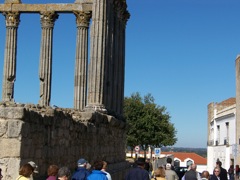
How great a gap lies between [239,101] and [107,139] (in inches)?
776

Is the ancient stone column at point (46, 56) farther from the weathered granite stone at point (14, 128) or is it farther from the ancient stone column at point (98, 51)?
the weathered granite stone at point (14, 128)

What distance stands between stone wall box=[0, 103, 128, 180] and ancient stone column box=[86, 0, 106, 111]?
4815 millimetres

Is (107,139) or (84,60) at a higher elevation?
(84,60)

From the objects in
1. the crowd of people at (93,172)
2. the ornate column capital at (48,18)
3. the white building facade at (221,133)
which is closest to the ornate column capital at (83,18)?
the ornate column capital at (48,18)

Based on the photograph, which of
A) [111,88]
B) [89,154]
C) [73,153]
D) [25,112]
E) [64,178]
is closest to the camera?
[64,178]

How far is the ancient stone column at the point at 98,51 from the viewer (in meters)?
22.0

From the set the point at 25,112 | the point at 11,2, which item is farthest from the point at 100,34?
the point at 25,112

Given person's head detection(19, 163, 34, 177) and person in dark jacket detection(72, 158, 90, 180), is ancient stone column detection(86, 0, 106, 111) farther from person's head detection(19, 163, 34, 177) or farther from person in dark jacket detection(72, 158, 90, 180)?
person's head detection(19, 163, 34, 177)

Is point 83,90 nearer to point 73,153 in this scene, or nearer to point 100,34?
point 100,34

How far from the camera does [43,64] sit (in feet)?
91.9

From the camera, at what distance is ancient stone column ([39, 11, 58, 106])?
91.0ft

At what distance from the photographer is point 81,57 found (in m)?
27.5

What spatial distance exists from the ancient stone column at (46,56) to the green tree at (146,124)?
28760 mm

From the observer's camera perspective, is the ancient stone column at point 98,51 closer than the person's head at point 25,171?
No
